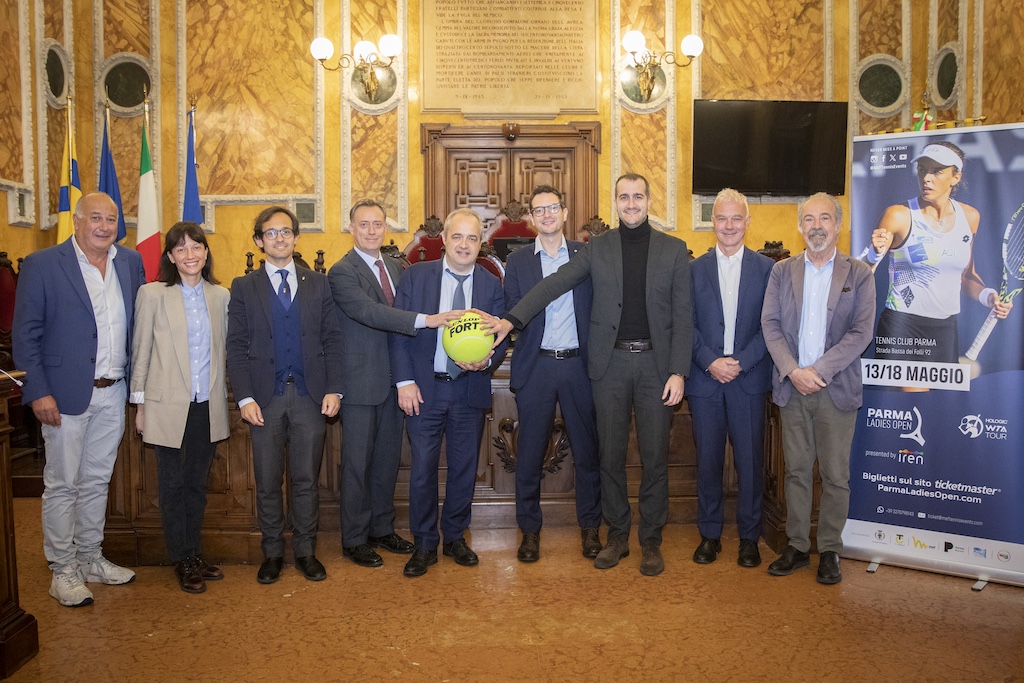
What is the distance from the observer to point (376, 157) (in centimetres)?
782

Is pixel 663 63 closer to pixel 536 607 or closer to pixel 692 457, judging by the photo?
pixel 692 457

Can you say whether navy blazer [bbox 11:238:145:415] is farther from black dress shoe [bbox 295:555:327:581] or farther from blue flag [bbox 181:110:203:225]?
blue flag [bbox 181:110:203:225]

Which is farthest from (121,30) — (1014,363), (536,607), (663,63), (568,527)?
(1014,363)

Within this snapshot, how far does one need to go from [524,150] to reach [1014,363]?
5.47m

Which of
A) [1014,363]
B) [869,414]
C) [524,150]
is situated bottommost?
[869,414]

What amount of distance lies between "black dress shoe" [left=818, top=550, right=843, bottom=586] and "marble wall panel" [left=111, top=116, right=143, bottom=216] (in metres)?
7.23

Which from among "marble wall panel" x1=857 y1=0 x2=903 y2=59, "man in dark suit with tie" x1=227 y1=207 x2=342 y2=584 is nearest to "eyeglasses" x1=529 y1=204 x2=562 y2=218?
"man in dark suit with tie" x1=227 y1=207 x2=342 y2=584

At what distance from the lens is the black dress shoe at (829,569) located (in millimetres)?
3342

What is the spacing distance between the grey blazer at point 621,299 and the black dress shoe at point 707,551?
0.86 m

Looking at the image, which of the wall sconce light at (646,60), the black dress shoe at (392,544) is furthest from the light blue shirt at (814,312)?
the wall sconce light at (646,60)

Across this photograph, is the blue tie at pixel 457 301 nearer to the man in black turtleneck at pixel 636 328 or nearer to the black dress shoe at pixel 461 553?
the man in black turtleneck at pixel 636 328

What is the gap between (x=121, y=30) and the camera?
7688 millimetres

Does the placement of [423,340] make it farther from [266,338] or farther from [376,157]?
[376,157]

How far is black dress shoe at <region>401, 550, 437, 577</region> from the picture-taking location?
11.2 ft
